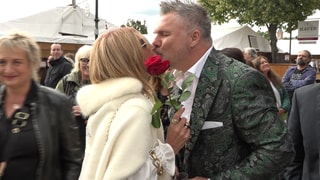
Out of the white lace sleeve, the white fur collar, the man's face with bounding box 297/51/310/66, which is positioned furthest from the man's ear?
the man's face with bounding box 297/51/310/66

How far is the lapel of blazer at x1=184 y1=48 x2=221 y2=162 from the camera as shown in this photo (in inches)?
90.7

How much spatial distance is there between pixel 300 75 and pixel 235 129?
25.5ft

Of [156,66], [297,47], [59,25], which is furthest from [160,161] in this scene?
[297,47]

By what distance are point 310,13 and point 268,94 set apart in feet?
75.0

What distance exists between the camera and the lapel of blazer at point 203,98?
7.55ft

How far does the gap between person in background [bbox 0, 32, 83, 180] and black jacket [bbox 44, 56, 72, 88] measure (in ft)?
16.6

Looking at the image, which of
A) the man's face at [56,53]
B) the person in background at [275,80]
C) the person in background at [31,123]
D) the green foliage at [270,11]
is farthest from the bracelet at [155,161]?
the green foliage at [270,11]

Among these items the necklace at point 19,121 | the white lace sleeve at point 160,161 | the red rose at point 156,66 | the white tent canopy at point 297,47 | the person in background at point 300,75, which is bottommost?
the white tent canopy at point 297,47

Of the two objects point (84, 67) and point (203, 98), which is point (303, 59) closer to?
point (84, 67)

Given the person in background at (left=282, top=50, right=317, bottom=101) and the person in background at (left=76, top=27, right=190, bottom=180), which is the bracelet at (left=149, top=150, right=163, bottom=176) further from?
the person in background at (left=282, top=50, right=317, bottom=101)

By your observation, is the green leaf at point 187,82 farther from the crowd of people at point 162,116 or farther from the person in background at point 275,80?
the person in background at point 275,80

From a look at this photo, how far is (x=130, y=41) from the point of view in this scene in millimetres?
2393

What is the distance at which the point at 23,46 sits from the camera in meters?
2.78

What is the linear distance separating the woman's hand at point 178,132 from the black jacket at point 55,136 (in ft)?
2.41
